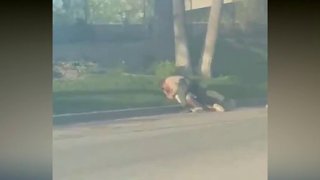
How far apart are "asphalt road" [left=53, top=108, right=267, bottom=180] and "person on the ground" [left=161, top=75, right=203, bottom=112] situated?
0.06m

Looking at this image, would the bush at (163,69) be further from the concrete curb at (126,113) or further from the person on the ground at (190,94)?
the concrete curb at (126,113)

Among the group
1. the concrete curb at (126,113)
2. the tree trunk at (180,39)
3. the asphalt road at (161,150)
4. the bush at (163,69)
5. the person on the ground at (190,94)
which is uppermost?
the tree trunk at (180,39)

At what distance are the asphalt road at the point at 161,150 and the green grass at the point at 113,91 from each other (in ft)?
0.28

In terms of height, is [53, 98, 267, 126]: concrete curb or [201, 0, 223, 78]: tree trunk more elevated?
[201, 0, 223, 78]: tree trunk

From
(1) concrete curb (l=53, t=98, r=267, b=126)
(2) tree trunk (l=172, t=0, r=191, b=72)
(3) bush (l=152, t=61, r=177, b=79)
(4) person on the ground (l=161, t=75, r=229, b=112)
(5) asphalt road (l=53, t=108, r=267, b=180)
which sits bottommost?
(5) asphalt road (l=53, t=108, r=267, b=180)

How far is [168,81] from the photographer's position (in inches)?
124

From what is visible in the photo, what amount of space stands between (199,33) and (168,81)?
0.28 metres

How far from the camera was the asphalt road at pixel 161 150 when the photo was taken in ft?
10.2

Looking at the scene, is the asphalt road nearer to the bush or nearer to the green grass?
the green grass

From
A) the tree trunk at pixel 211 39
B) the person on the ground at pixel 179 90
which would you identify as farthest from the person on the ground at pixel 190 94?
the tree trunk at pixel 211 39

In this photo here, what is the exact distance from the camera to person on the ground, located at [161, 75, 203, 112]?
10.3 feet

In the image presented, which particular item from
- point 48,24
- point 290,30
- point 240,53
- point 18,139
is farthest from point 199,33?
point 18,139

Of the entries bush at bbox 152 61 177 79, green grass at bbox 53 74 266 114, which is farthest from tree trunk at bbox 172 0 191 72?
green grass at bbox 53 74 266 114

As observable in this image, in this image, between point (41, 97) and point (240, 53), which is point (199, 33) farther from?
point (41, 97)
